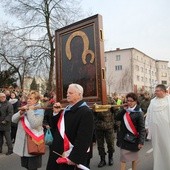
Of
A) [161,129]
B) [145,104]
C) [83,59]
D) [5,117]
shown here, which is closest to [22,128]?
[83,59]

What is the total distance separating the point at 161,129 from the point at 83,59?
2251 millimetres

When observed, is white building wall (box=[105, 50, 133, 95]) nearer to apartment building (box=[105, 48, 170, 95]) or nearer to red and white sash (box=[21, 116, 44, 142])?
apartment building (box=[105, 48, 170, 95])

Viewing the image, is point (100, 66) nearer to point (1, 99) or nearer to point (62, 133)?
point (62, 133)

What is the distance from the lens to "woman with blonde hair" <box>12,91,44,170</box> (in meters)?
5.61

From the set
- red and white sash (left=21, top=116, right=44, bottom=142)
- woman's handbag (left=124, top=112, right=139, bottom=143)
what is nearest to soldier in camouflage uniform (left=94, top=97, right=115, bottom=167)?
woman's handbag (left=124, top=112, right=139, bottom=143)

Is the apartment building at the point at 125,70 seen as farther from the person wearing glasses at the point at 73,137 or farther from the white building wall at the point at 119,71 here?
the person wearing glasses at the point at 73,137

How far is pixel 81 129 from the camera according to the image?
164 inches

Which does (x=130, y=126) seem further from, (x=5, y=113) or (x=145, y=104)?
(x=145, y=104)

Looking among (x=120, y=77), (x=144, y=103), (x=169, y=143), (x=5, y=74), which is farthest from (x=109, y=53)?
(x=169, y=143)

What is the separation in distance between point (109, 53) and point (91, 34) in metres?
68.8

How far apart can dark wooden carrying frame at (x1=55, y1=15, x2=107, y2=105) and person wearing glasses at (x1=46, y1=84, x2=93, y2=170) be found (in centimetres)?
231

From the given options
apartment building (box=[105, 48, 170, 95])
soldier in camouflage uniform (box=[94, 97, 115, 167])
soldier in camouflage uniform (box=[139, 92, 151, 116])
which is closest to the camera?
soldier in camouflage uniform (box=[94, 97, 115, 167])

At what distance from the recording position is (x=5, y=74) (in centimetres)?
2697

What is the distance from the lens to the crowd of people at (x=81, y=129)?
422cm
